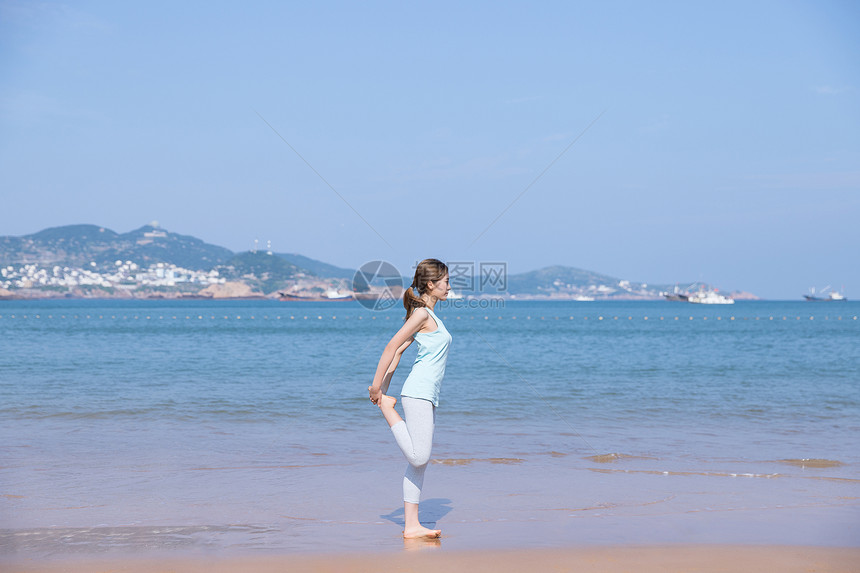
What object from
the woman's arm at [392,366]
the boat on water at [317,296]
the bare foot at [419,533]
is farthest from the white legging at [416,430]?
the boat on water at [317,296]

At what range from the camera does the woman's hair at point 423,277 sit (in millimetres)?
5395

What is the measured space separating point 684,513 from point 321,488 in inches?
137

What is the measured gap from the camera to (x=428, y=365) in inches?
214

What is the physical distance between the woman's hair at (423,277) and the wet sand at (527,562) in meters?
1.72

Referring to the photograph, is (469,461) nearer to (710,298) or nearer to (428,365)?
(428,365)

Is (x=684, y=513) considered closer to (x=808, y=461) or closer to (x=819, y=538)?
(x=819, y=538)

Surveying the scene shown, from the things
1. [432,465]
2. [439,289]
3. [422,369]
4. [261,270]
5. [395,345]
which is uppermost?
Result: [261,270]

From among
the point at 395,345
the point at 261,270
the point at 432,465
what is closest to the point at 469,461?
the point at 432,465

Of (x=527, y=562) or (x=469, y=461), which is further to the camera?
(x=469, y=461)

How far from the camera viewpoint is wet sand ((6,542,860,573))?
15.9ft

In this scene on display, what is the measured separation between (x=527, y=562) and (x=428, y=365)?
1.51m

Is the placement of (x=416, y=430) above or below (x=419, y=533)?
above

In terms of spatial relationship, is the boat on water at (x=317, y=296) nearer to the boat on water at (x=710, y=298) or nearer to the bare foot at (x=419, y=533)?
the boat on water at (x=710, y=298)

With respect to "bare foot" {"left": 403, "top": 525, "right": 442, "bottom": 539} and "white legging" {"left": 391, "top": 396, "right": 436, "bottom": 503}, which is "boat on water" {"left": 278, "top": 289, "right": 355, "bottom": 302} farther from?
"white legging" {"left": 391, "top": 396, "right": 436, "bottom": 503}
